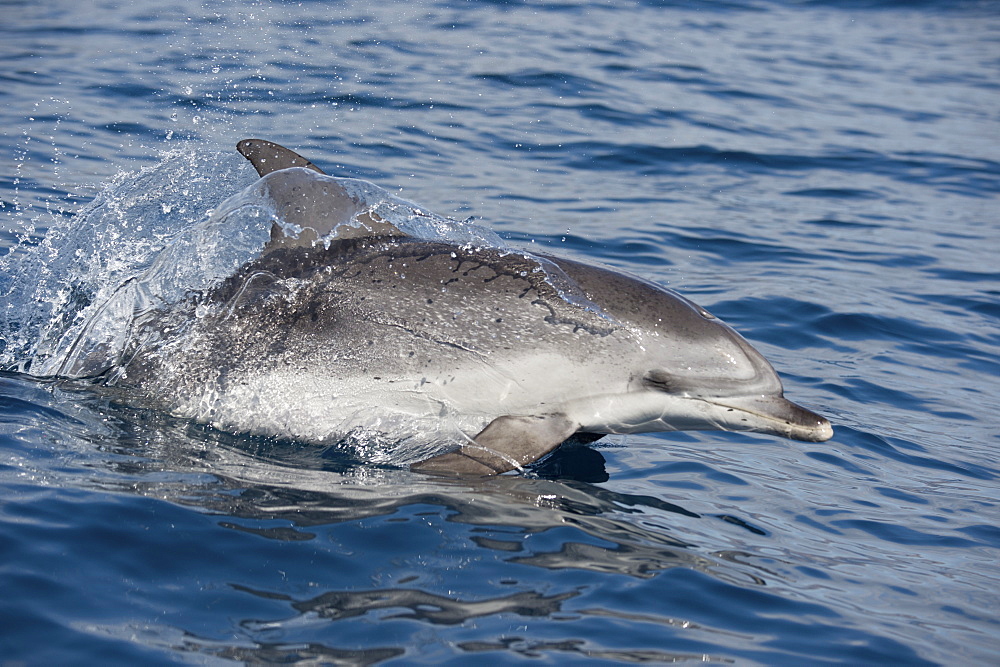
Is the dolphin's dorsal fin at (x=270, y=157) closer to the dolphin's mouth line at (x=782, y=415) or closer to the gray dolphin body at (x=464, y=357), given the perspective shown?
the gray dolphin body at (x=464, y=357)

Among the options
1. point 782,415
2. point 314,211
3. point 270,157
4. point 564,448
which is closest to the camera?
point 782,415

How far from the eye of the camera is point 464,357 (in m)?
6.24

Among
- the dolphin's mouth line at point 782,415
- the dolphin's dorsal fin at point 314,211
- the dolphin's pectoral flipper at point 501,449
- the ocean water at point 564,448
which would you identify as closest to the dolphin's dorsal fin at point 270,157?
the dolphin's dorsal fin at point 314,211

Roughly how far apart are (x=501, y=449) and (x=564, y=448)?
42.1 inches

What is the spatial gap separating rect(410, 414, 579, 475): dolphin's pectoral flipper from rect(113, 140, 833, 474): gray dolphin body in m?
0.02

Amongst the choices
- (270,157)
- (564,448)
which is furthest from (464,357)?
(270,157)

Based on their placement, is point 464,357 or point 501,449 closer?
point 501,449

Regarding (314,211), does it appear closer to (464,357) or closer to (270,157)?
(270,157)

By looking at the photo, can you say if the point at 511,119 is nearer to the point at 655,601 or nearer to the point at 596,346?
the point at 596,346

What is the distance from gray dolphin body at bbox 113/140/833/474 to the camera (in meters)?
6.23

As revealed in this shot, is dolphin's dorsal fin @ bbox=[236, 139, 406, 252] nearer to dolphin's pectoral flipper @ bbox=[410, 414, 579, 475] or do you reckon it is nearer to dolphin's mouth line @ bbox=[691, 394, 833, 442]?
dolphin's pectoral flipper @ bbox=[410, 414, 579, 475]

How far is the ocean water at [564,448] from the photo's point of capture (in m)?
4.51

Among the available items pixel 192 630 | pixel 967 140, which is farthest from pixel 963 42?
pixel 192 630

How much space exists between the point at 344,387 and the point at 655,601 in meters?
2.42
